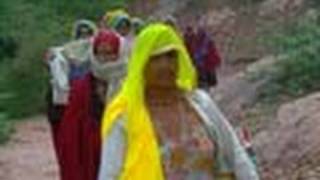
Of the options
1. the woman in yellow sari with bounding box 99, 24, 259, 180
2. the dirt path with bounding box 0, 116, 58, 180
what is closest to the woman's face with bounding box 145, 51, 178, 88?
the woman in yellow sari with bounding box 99, 24, 259, 180

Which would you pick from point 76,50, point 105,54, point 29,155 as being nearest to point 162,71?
point 105,54

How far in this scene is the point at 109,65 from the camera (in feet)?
27.6

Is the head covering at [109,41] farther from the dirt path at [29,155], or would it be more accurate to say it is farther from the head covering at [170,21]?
the dirt path at [29,155]

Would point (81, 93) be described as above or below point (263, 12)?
above

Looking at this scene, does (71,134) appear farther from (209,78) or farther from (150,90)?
(209,78)

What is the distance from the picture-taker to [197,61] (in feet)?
50.1

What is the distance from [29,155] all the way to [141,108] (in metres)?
11.8

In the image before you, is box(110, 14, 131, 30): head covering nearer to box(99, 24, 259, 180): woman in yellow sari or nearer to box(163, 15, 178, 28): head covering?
box(163, 15, 178, 28): head covering

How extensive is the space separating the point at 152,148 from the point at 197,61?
32.9 ft

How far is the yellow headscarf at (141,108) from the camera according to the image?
5.25 m

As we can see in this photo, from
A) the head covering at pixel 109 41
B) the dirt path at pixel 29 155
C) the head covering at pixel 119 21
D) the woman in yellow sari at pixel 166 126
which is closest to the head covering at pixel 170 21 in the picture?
the head covering at pixel 119 21

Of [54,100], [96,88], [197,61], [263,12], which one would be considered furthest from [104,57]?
[263,12]

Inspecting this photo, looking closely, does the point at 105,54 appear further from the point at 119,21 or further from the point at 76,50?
the point at 119,21

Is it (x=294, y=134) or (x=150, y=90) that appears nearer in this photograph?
(x=150, y=90)
